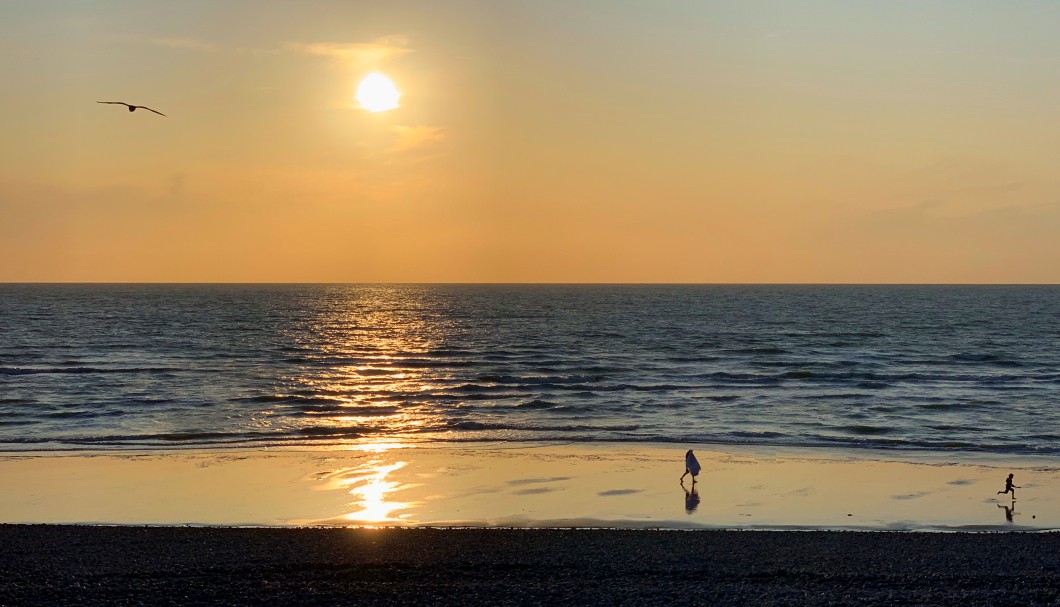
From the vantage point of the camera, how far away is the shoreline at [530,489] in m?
15.5

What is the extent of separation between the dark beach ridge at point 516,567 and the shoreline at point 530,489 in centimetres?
119

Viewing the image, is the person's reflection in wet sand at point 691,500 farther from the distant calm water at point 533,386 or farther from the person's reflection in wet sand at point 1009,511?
the distant calm water at point 533,386

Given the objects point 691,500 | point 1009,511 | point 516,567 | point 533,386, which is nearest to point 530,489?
point 691,500

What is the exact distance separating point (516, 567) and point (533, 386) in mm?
26689

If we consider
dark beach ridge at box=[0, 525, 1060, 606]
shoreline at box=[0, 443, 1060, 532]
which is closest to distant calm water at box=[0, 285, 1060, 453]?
shoreline at box=[0, 443, 1060, 532]

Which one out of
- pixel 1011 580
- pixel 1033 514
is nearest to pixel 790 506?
pixel 1033 514

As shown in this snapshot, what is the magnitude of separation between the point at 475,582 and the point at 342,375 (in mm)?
33610

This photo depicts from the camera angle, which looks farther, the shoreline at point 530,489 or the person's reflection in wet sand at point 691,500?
the person's reflection in wet sand at point 691,500

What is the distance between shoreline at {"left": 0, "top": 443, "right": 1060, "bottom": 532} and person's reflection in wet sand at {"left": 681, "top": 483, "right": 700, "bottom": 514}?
0.11ft

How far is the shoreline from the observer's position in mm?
15539

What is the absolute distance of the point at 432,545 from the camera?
13.5m

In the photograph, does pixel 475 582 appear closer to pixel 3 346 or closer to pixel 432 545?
pixel 432 545

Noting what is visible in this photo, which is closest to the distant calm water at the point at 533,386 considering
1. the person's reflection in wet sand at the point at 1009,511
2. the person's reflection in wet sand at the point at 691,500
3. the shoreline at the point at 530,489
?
the shoreline at the point at 530,489

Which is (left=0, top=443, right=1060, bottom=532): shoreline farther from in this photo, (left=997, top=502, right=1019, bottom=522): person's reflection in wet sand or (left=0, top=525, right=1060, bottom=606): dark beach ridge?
(left=0, top=525, right=1060, bottom=606): dark beach ridge
